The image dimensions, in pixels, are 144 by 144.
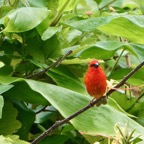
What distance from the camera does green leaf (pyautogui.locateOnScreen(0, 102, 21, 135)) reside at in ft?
2.35

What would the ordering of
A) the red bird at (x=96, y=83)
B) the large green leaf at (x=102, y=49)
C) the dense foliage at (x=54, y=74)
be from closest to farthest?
the red bird at (x=96, y=83) < the dense foliage at (x=54, y=74) < the large green leaf at (x=102, y=49)

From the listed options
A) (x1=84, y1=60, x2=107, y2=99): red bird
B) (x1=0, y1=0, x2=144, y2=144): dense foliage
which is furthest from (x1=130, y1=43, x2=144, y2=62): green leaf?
(x1=84, y1=60, x2=107, y2=99): red bird

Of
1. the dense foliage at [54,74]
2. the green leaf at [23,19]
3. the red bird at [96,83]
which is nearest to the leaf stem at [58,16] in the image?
the dense foliage at [54,74]

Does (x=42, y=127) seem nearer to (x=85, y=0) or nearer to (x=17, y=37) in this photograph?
(x=17, y=37)

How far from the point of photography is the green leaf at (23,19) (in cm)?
72

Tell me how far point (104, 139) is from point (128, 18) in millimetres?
197

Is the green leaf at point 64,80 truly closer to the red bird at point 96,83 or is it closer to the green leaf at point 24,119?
the green leaf at point 24,119

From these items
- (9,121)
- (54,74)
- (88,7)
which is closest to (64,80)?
(54,74)

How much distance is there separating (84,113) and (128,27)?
192 millimetres

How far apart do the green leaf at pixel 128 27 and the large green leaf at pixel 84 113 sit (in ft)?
0.47

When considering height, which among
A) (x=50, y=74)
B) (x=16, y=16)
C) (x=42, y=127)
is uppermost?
(x=16, y=16)

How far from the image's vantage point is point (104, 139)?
0.74m

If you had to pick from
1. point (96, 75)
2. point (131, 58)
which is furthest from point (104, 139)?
point (131, 58)

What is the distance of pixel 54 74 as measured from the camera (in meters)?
0.79
